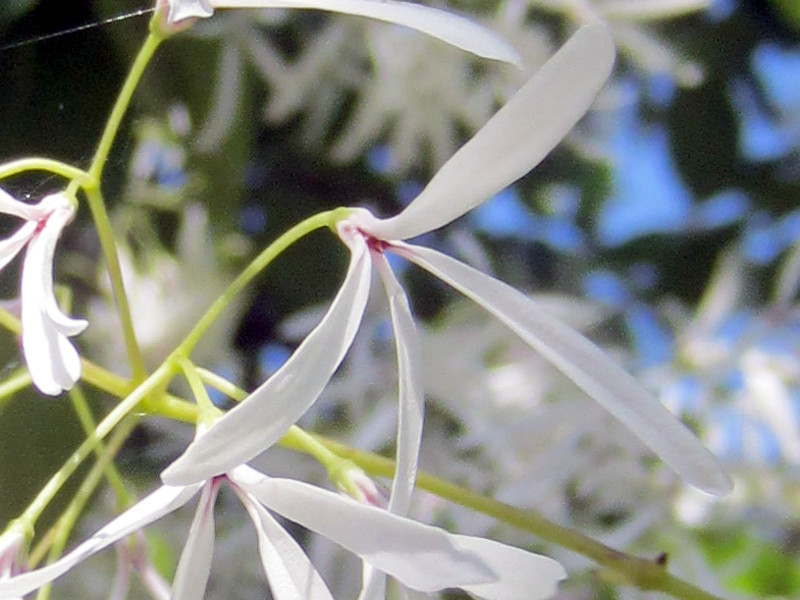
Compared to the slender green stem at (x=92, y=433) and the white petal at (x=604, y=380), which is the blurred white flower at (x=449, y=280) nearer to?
the white petal at (x=604, y=380)

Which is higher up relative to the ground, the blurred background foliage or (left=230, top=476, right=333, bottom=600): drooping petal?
the blurred background foliage

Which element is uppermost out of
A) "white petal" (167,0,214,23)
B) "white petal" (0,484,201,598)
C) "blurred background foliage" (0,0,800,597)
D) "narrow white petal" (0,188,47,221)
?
"blurred background foliage" (0,0,800,597)

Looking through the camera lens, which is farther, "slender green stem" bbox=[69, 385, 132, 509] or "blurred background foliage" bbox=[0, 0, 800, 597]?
"blurred background foliage" bbox=[0, 0, 800, 597]

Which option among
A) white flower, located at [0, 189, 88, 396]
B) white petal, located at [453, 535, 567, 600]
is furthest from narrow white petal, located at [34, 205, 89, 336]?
white petal, located at [453, 535, 567, 600]

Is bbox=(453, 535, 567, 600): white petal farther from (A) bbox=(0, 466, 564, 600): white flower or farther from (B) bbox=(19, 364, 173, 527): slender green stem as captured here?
(B) bbox=(19, 364, 173, 527): slender green stem

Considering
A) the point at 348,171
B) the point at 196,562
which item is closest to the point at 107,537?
the point at 196,562

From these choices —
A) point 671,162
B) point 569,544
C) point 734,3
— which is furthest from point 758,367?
point 569,544

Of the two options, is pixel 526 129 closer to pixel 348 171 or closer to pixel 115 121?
pixel 115 121

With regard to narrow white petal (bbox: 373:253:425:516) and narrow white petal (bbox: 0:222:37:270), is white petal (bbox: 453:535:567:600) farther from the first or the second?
narrow white petal (bbox: 0:222:37:270)
